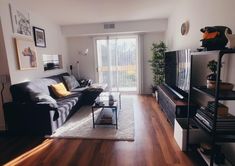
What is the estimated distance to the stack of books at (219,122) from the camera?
4.94 feet

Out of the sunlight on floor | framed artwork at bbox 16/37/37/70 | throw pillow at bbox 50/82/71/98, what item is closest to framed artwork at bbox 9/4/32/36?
framed artwork at bbox 16/37/37/70

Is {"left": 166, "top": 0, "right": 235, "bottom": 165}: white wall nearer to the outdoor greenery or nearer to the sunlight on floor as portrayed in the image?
the outdoor greenery

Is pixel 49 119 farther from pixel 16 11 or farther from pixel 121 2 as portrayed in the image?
pixel 121 2

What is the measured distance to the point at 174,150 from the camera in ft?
7.11

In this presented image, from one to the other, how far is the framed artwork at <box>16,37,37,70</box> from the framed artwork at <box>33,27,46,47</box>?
0.20 m

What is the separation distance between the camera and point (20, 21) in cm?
314

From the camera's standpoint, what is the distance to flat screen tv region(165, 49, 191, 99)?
2.56 metres

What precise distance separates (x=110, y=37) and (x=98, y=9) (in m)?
1.79

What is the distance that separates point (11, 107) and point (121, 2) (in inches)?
115

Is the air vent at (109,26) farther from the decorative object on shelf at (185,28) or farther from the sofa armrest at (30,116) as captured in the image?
the sofa armrest at (30,116)

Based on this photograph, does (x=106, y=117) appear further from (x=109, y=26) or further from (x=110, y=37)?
(x=110, y=37)

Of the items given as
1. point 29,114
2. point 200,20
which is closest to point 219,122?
point 200,20

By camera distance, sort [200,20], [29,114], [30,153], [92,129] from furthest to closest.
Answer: [92,129], [29,114], [200,20], [30,153]

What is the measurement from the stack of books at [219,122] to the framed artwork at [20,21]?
11.6 feet
